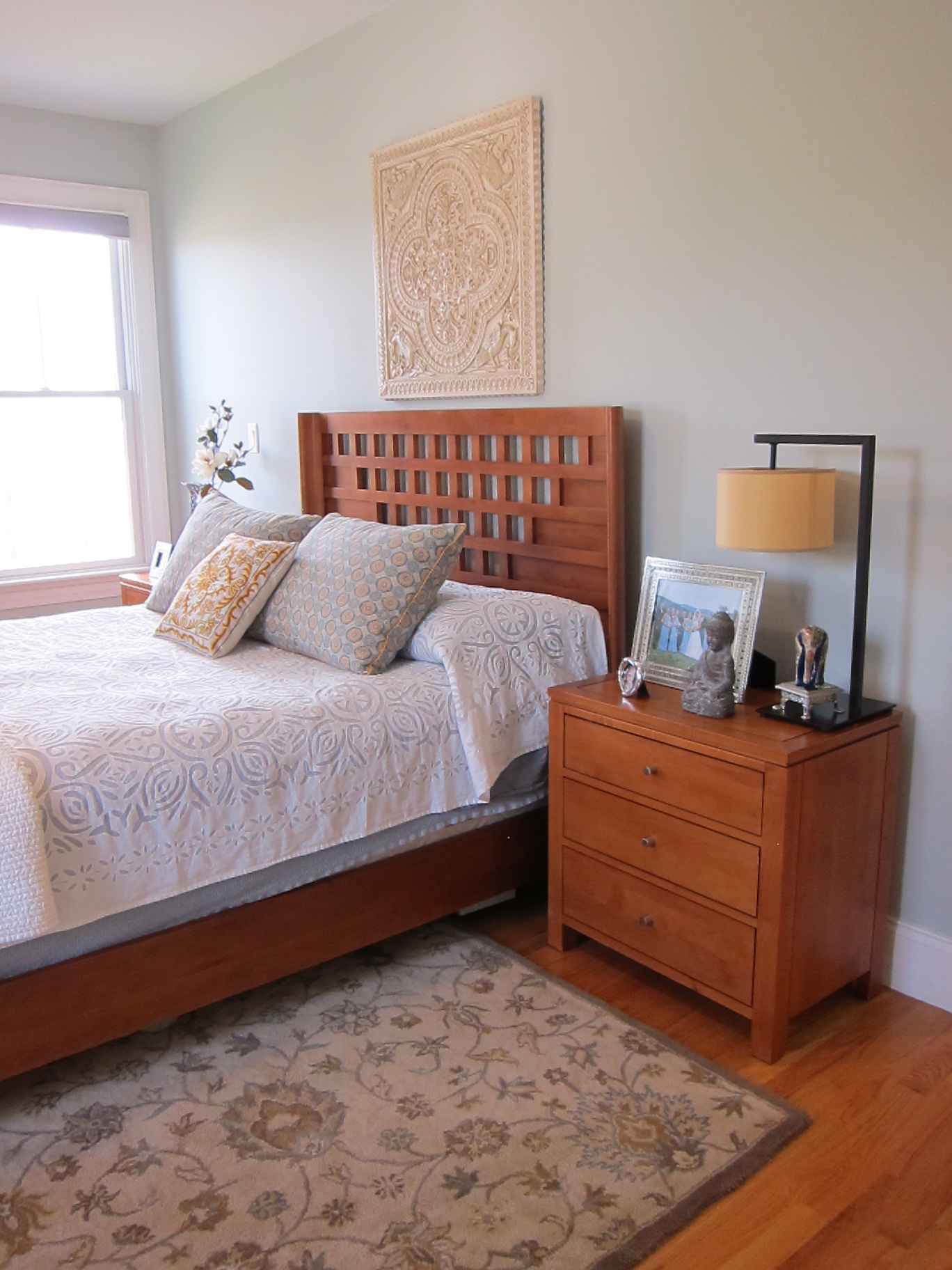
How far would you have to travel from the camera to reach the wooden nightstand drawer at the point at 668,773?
205cm

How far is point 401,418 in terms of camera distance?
11.0ft

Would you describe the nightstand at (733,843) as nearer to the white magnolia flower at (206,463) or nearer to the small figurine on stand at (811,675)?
the small figurine on stand at (811,675)

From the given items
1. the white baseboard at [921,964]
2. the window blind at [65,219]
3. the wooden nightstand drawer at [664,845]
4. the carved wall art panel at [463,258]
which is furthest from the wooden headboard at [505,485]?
the window blind at [65,219]

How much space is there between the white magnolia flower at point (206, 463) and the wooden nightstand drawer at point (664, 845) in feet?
7.56

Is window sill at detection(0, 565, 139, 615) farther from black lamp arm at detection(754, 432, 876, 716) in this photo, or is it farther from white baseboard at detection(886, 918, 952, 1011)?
white baseboard at detection(886, 918, 952, 1011)

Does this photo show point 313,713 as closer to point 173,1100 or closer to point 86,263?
point 173,1100

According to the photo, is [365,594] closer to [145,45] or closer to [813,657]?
[813,657]

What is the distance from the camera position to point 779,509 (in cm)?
209

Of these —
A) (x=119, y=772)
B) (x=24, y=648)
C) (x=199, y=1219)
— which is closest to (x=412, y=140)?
(x=24, y=648)

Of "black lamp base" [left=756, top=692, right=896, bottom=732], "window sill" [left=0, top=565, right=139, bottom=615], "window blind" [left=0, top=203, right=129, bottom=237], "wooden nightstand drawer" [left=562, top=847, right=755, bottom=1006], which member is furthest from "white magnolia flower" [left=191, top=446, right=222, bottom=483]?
"black lamp base" [left=756, top=692, right=896, bottom=732]

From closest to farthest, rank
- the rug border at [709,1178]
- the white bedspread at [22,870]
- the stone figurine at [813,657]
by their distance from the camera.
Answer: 1. the rug border at [709,1178]
2. the white bedspread at [22,870]
3. the stone figurine at [813,657]

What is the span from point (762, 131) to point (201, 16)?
1.96 metres

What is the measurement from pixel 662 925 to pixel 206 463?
2.70m

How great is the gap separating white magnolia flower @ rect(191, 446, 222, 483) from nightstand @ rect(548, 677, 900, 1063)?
2.21 meters
